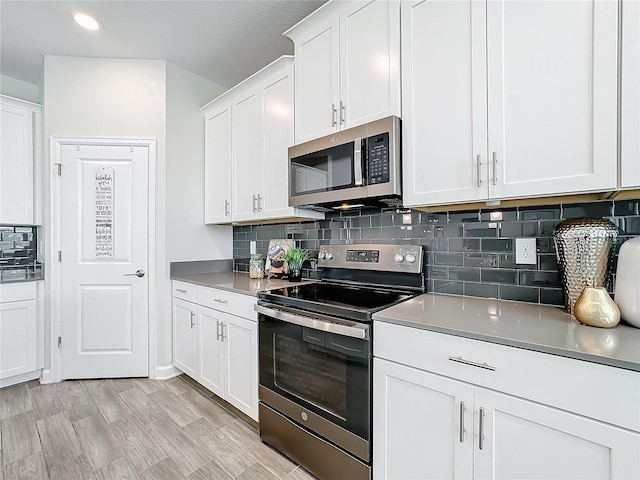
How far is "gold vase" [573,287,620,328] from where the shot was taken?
3.66 feet

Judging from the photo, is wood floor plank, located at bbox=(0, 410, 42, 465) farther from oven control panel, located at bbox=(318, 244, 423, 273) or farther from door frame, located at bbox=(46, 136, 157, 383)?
oven control panel, located at bbox=(318, 244, 423, 273)

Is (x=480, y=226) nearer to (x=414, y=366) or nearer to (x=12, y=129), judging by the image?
(x=414, y=366)

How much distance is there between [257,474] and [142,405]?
119 cm

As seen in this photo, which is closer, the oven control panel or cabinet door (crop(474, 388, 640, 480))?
cabinet door (crop(474, 388, 640, 480))

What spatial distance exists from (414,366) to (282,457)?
1.07 m

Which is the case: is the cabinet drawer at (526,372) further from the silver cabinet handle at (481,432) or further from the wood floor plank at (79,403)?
the wood floor plank at (79,403)

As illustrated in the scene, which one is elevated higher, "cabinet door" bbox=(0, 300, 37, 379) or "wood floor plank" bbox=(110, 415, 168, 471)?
"cabinet door" bbox=(0, 300, 37, 379)

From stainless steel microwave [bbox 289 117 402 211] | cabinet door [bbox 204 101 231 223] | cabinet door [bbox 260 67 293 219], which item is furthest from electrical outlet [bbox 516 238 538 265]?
cabinet door [bbox 204 101 231 223]

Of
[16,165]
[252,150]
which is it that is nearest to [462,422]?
[252,150]

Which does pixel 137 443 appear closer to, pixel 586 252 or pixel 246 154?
pixel 246 154

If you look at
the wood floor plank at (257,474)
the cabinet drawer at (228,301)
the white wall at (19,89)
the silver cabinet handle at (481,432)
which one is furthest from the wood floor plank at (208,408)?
the white wall at (19,89)

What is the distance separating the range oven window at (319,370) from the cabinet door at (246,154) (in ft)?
3.50

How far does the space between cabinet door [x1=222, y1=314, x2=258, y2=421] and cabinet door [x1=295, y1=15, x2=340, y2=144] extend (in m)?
1.26

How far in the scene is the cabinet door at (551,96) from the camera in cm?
112
